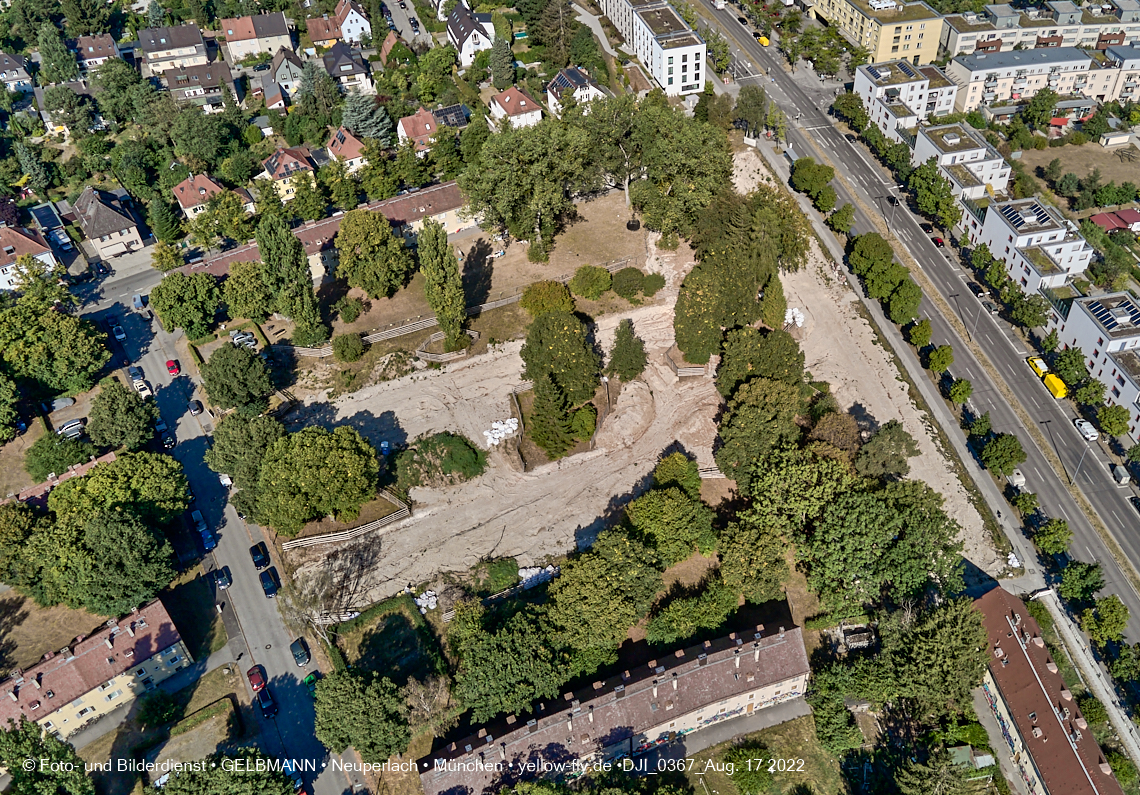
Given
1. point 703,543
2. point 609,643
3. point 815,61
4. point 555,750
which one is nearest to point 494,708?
point 555,750

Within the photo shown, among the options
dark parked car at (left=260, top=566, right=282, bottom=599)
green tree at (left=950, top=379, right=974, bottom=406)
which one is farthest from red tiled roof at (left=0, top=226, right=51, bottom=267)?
green tree at (left=950, top=379, right=974, bottom=406)

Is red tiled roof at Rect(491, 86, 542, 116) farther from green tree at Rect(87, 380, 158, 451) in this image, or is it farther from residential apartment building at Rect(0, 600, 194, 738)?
residential apartment building at Rect(0, 600, 194, 738)

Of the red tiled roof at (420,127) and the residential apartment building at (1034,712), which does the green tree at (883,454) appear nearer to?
the residential apartment building at (1034,712)

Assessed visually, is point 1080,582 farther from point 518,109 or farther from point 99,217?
point 99,217

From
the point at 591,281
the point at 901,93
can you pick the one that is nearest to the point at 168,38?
the point at 591,281

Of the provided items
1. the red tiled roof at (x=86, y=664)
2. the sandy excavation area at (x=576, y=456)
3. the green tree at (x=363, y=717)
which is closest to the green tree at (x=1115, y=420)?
the sandy excavation area at (x=576, y=456)

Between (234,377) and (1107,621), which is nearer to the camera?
(1107,621)

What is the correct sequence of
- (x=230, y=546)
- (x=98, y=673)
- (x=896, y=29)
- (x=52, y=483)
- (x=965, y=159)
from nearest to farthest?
(x=98, y=673) → (x=230, y=546) → (x=52, y=483) → (x=965, y=159) → (x=896, y=29)
